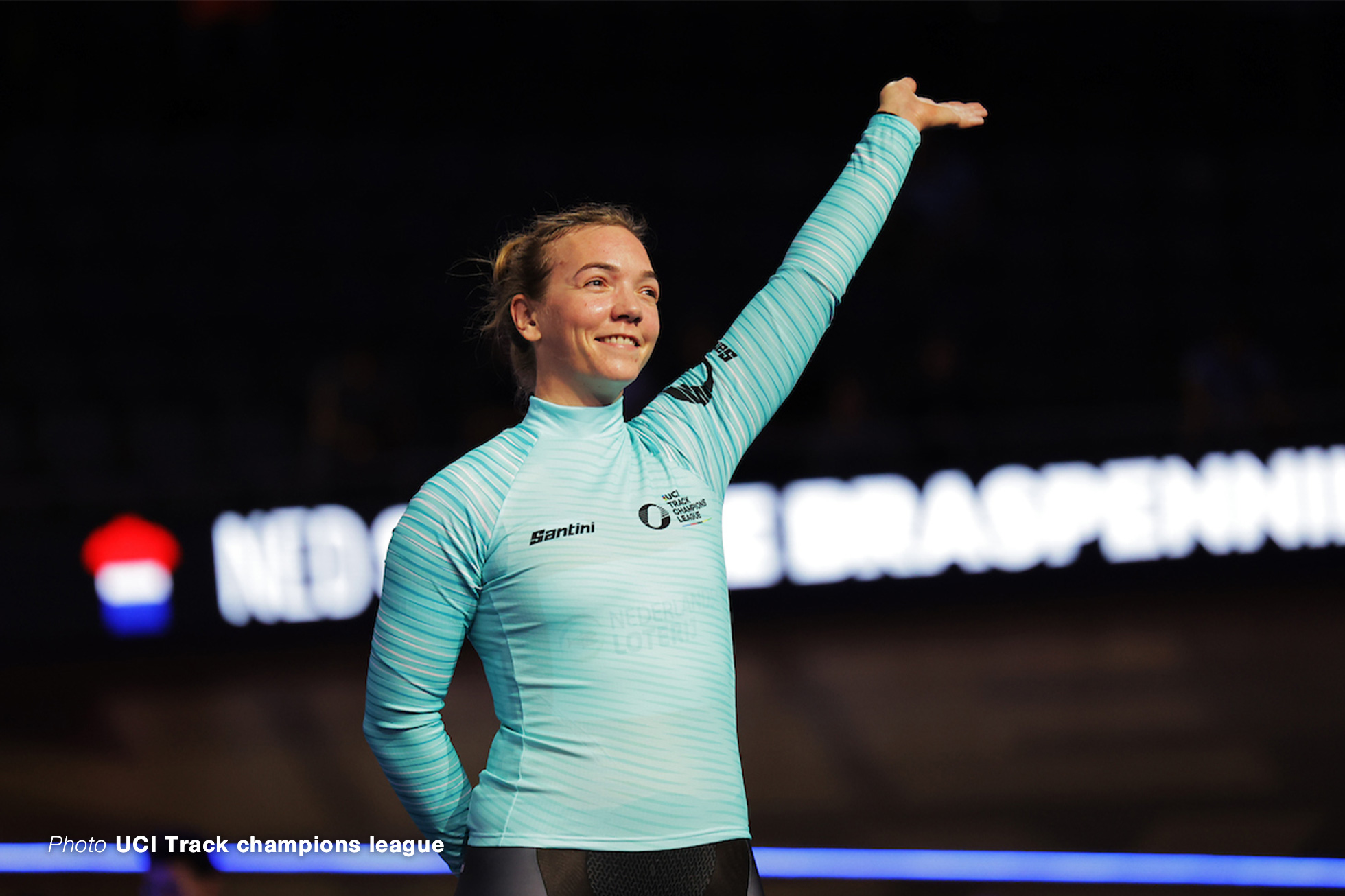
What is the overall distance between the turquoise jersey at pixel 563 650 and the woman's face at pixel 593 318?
5 cm

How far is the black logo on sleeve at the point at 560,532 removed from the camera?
1.66 meters

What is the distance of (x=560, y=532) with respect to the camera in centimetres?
167

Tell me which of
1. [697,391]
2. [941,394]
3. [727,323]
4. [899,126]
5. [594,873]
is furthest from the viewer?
[727,323]

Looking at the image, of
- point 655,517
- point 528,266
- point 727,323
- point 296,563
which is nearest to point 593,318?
point 528,266

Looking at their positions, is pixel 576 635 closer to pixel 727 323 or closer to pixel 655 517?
pixel 655 517

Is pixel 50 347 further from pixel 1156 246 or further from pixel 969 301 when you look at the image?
pixel 1156 246

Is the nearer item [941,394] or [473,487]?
[473,487]

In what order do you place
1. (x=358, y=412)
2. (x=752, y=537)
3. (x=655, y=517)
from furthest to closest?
(x=358, y=412) < (x=752, y=537) < (x=655, y=517)

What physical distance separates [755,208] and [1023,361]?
2.43 m

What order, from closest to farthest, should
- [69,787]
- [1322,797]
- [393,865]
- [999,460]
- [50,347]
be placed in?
[393,865], [1322,797], [69,787], [999,460], [50,347]

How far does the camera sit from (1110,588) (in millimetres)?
6637

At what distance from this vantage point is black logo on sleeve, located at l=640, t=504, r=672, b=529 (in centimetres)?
173

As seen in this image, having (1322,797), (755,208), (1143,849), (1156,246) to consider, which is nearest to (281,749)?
(1143,849)

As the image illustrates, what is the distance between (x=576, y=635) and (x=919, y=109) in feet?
3.76
